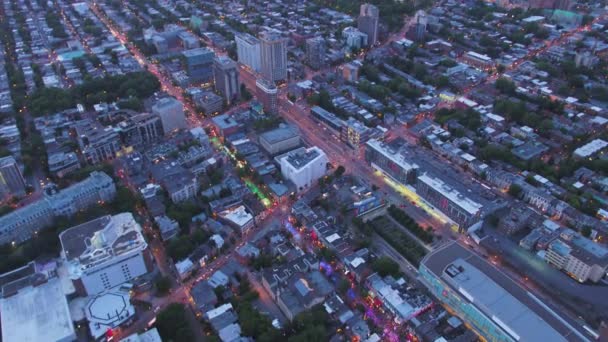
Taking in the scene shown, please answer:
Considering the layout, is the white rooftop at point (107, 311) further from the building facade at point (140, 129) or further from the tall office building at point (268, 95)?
the tall office building at point (268, 95)

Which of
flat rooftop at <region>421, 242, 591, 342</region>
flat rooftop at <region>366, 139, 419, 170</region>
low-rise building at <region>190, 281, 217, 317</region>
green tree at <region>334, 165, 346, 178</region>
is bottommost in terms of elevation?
low-rise building at <region>190, 281, 217, 317</region>

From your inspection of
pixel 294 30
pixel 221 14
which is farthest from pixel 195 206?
pixel 221 14

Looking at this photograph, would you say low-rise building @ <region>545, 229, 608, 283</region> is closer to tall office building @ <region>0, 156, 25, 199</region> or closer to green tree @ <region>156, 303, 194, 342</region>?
green tree @ <region>156, 303, 194, 342</region>

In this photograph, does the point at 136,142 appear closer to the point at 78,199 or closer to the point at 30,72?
the point at 78,199

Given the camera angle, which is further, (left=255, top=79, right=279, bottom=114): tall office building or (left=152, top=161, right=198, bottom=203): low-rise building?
(left=255, top=79, right=279, bottom=114): tall office building

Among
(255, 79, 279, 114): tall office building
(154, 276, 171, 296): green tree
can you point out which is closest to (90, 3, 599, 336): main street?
(154, 276, 171, 296): green tree

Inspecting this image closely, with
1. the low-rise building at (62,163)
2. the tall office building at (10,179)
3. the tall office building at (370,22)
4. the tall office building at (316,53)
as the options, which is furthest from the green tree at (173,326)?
the tall office building at (370,22)
